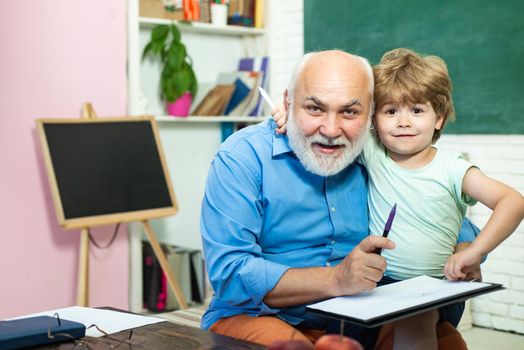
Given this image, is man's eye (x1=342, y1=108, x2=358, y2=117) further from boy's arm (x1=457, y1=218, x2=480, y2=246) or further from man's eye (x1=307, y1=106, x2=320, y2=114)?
boy's arm (x1=457, y1=218, x2=480, y2=246)

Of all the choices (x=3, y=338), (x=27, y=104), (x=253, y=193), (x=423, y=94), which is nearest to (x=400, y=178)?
(x=423, y=94)

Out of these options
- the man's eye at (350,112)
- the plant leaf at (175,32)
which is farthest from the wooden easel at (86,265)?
the man's eye at (350,112)

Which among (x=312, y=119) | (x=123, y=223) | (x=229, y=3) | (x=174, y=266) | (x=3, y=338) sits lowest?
(x=174, y=266)

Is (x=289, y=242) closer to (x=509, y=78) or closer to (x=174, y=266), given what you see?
(x=509, y=78)

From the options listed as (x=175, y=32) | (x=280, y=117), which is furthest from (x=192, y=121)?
(x=280, y=117)

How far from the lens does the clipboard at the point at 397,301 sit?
1.45m

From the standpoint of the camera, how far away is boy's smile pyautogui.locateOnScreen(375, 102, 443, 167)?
200 centimetres

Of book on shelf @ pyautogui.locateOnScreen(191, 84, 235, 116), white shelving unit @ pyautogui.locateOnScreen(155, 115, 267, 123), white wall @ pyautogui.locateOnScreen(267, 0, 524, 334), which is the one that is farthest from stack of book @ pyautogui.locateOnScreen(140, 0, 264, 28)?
white wall @ pyautogui.locateOnScreen(267, 0, 524, 334)

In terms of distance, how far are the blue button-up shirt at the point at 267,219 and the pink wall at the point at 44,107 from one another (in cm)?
198

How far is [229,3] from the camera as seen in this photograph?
4.77 metres

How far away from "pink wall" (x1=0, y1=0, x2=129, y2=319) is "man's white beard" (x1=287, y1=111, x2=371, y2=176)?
2.14 meters

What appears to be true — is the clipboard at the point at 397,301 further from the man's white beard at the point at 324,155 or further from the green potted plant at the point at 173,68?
the green potted plant at the point at 173,68

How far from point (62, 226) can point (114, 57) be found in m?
1.01

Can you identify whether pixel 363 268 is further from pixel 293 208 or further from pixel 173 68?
pixel 173 68
